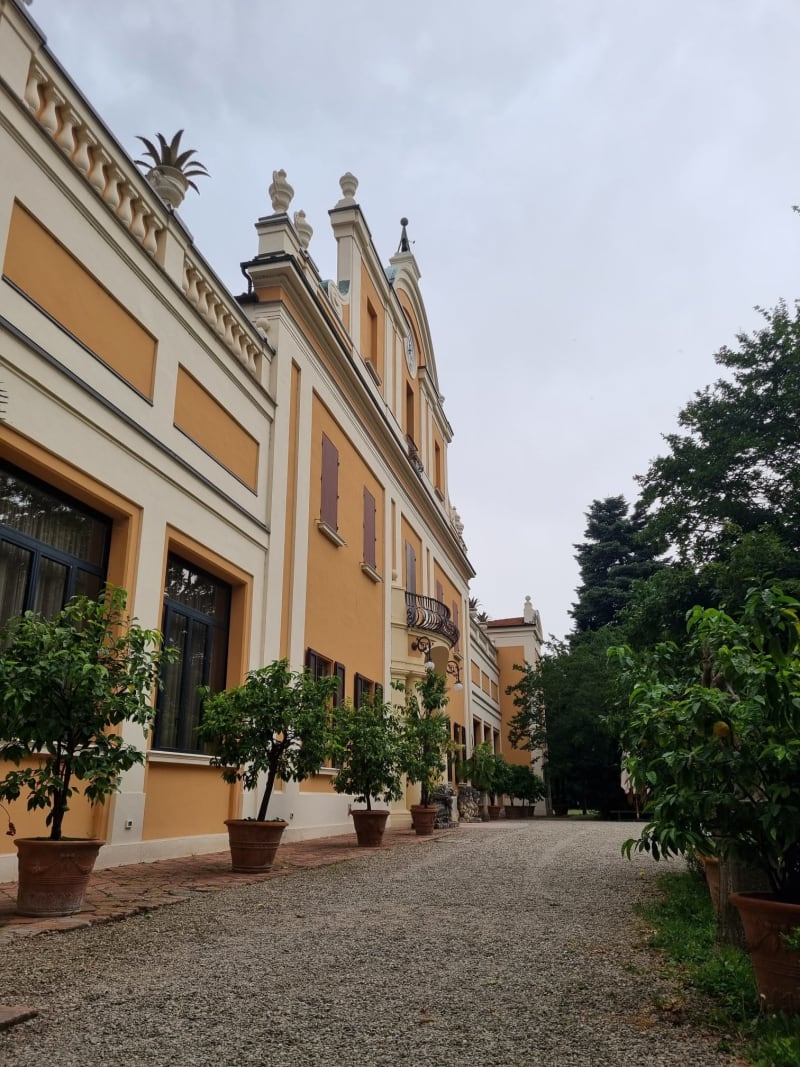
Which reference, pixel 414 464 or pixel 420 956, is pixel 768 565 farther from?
pixel 420 956

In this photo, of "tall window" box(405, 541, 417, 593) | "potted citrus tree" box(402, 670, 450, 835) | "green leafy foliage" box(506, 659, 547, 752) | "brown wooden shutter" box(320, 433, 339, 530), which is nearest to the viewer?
"potted citrus tree" box(402, 670, 450, 835)

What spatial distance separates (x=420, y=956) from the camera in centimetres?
419

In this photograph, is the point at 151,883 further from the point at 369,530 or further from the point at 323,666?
the point at 369,530

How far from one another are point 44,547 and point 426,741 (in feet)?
25.0

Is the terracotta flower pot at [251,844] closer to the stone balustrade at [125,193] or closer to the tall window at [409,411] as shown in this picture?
the stone balustrade at [125,193]

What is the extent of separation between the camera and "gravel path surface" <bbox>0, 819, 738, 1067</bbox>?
9.26 feet

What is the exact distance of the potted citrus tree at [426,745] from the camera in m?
12.2

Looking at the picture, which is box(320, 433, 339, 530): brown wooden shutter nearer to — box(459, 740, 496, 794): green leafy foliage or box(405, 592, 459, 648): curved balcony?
box(405, 592, 459, 648): curved balcony

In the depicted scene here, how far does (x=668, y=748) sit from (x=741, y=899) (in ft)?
2.60

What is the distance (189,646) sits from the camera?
9383 mm

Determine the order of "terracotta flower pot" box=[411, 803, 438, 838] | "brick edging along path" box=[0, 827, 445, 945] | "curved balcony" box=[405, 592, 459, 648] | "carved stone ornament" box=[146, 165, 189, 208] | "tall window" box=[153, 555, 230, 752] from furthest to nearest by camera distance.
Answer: "curved balcony" box=[405, 592, 459, 648]
"terracotta flower pot" box=[411, 803, 438, 838]
"carved stone ornament" box=[146, 165, 189, 208]
"tall window" box=[153, 555, 230, 752]
"brick edging along path" box=[0, 827, 445, 945]

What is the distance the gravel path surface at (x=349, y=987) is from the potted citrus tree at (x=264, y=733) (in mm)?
1309

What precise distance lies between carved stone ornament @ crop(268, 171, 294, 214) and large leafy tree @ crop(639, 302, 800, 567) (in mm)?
9760

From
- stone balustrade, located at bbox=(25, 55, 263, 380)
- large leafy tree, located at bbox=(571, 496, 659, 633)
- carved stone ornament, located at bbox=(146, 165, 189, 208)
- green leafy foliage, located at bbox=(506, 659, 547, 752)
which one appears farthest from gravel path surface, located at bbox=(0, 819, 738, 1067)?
large leafy tree, located at bbox=(571, 496, 659, 633)
